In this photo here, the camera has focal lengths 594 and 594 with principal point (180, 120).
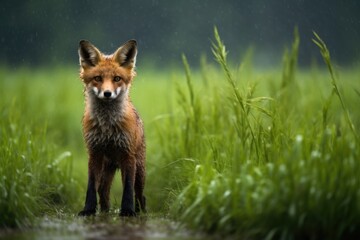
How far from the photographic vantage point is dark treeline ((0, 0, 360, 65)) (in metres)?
22.4

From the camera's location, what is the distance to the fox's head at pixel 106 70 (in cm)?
524

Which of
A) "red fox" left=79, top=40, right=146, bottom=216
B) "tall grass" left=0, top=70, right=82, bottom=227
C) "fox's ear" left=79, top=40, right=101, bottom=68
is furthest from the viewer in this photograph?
"fox's ear" left=79, top=40, right=101, bottom=68

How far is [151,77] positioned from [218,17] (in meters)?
10.3

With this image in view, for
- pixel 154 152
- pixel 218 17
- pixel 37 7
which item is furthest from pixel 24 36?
pixel 154 152

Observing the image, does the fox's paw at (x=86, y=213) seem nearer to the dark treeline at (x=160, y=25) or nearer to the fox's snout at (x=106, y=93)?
the fox's snout at (x=106, y=93)

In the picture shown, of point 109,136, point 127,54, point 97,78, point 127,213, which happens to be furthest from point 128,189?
point 127,54

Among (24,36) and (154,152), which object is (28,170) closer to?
(154,152)

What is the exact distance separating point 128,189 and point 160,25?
20022 millimetres

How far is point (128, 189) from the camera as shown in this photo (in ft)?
17.2

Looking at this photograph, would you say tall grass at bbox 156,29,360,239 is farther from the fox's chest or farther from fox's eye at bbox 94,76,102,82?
fox's eye at bbox 94,76,102,82

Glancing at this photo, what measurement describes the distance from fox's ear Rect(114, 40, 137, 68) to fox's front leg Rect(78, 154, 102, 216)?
916mm

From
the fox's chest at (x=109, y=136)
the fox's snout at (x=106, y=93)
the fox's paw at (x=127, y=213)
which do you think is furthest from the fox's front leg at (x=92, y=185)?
the fox's snout at (x=106, y=93)

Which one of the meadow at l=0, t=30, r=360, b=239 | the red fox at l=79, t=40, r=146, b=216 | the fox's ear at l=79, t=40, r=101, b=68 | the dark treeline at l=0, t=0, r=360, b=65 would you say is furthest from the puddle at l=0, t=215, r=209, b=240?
the dark treeline at l=0, t=0, r=360, b=65

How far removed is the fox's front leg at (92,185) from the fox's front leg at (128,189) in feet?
0.77
